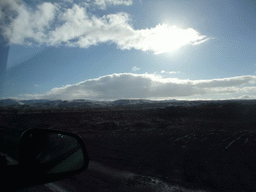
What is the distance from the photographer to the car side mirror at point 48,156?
7.14 feet

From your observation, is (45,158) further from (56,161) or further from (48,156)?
(56,161)

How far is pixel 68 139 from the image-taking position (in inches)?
144

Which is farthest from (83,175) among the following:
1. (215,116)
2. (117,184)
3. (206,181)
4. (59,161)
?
(215,116)

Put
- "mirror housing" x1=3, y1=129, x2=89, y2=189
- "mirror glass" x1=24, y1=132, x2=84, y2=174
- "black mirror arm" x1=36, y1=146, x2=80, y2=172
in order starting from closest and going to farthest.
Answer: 1. "mirror housing" x1=3, y1=129, x2=89, y2=189
2. "mirror glass" x1=24, y1=132, x2=84, y2=174
3. "black mirror arm" x1=36, y1=146, x2=80, y2=172

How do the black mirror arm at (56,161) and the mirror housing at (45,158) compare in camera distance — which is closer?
the mirror housing at (45,158)

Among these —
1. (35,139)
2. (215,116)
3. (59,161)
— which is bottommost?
(215,116)

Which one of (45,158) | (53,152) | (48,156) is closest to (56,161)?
(53,152)

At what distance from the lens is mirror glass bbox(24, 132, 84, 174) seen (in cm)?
230

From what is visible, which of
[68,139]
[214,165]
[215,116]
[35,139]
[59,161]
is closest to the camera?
[35,139]

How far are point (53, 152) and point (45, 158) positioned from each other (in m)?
0.43

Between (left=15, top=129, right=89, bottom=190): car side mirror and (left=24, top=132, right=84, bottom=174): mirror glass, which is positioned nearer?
(left=15, top=129, right=89, bottom=190): car side mirror

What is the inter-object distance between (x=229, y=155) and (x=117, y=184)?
24.6ft

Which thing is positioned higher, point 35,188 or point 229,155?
point 35,188

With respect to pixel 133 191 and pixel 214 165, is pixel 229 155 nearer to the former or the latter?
pixel 214 165
